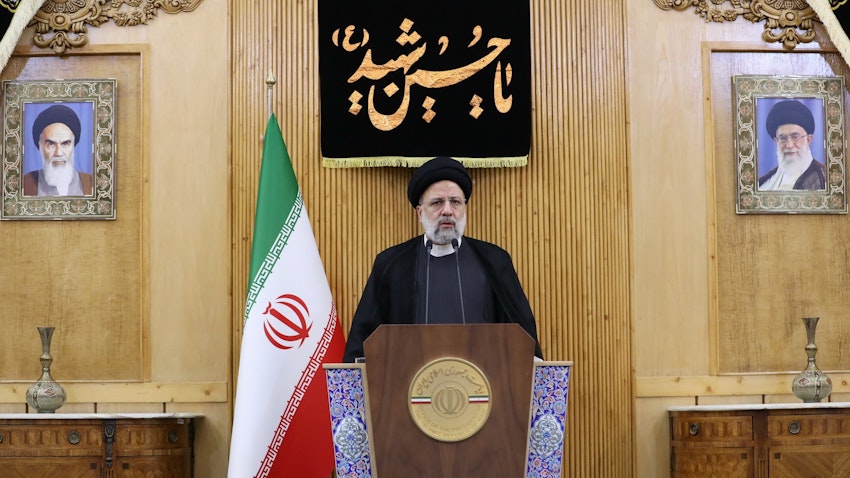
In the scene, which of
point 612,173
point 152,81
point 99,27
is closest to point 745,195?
point 612,173

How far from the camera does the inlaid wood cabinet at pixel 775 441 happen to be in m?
4.73

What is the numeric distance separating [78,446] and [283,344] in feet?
3.36

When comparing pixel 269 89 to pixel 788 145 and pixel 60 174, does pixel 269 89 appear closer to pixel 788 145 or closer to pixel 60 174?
pixel 60 174

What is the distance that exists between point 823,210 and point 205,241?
3103mm

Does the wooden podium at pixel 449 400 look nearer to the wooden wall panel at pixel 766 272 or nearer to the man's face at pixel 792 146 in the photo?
the wooden wall panel at pixel 766 272

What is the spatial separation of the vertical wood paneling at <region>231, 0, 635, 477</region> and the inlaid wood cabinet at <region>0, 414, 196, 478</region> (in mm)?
725

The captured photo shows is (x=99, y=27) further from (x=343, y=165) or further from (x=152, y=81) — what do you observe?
(x=343, y=165)

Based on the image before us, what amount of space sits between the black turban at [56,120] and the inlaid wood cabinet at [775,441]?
332 cm

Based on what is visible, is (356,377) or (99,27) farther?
(99,27)

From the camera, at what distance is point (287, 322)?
15.3ft

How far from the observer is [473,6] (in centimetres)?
511

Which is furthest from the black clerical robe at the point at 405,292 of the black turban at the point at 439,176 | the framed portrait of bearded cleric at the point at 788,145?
the framed portrait of bearded cleric at the point at 788,145

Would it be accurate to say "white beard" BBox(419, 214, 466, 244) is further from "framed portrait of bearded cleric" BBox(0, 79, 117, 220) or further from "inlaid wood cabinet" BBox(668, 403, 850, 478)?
"framed portrait of bearded cleric" BBox(0, 79, 117, 220)

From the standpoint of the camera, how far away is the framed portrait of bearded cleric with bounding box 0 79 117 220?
5.12 m
